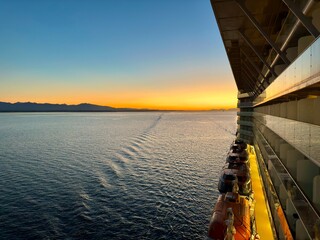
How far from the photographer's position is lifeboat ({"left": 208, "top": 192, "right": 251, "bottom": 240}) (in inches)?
676

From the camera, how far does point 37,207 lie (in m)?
31.4

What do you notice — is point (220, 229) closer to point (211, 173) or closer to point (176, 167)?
point (211, 173)

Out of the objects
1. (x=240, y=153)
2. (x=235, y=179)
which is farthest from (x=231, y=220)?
(x=240, y=153)

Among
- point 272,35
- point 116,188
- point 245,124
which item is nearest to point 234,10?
point 272,35

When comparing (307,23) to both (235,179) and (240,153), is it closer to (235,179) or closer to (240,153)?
(235,179)

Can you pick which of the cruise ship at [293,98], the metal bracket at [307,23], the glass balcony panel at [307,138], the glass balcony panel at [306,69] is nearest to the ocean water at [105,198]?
the cruise ship at [293,98]

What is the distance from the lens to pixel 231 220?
630 inches

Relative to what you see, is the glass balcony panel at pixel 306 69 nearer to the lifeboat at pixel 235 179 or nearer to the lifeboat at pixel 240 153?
the lifeboat at pixel 235 179

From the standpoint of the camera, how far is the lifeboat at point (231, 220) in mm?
17159

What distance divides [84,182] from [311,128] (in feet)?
127

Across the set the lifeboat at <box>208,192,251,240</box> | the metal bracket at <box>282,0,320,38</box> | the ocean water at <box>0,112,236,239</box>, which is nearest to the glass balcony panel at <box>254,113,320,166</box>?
the metal bracket at <box>282,0,320,38</box>

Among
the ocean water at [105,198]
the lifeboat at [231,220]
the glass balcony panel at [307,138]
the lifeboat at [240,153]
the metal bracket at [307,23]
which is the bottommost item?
the ocean water at [105,198]

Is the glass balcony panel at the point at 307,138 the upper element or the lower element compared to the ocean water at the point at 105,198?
upper

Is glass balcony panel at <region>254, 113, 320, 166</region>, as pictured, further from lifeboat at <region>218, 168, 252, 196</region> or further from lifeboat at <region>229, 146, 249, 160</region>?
lifeboat at <region>229, 146, 249, 160</region>
